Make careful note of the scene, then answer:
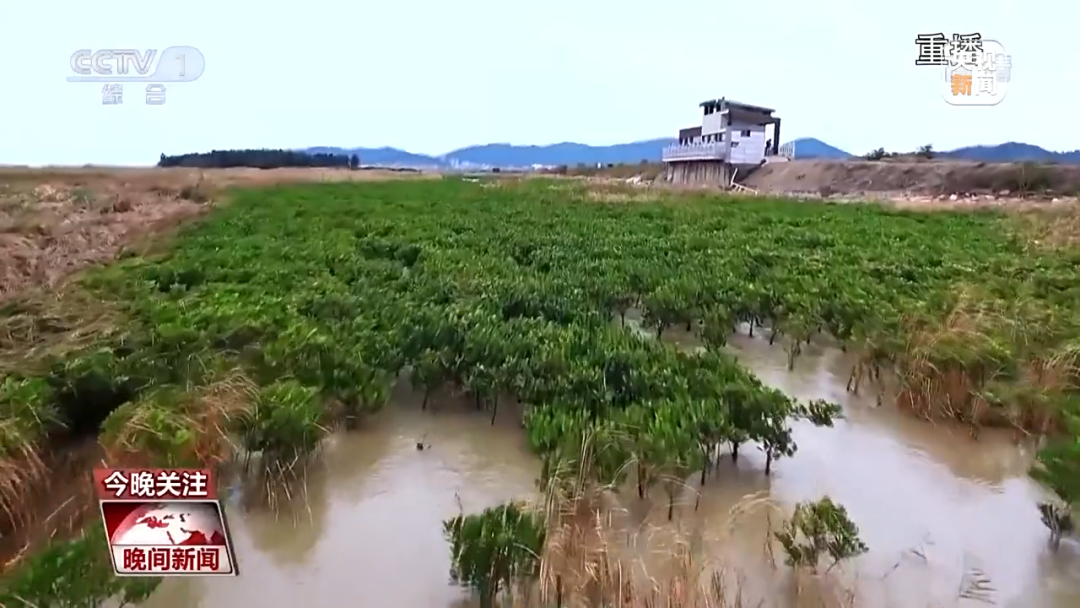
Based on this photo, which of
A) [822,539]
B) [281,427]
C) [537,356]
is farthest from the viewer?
[537,356]

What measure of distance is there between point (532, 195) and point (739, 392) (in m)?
19.9

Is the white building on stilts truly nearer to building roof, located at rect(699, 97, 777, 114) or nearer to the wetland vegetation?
building roof, located at rect(699, 97, 777, 114)

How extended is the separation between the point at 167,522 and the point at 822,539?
3149 mm

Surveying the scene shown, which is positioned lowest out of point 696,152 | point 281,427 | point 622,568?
point 622,568

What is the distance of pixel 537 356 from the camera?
6.43m

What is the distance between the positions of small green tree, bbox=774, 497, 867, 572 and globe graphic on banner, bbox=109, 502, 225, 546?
2816 millimetres

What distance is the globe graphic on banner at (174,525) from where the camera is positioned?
2891 mm

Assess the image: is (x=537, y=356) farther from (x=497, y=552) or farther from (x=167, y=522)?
(x=167, y=522)

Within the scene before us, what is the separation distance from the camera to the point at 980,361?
21.5 feet

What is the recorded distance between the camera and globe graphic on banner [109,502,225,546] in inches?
114

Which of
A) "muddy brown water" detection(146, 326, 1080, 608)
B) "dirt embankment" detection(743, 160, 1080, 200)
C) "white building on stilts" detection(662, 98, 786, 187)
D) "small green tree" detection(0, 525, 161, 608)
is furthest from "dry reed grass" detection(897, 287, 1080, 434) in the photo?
"white building on stilts" detection(662, 98, 786, 187)

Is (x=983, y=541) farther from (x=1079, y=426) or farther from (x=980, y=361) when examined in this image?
(x=980, y=361)

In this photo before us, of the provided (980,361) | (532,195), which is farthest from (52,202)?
(980,361)

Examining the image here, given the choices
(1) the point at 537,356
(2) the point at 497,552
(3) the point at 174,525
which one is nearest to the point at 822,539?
(2) the point at 497,552
